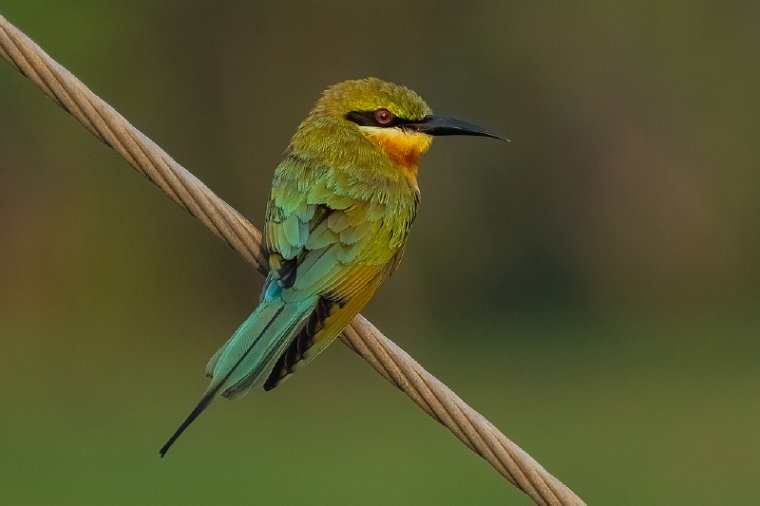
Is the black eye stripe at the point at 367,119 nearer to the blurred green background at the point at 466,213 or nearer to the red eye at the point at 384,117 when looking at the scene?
the red eye at the point at 384,117

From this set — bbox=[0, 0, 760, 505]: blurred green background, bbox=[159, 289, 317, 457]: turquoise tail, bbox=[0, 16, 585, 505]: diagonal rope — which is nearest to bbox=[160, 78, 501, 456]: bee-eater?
bbox=[159, 289, 317, 457]: turquoise tail

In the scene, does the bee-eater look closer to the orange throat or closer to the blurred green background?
the orange throat

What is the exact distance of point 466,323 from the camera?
1148 centimetres

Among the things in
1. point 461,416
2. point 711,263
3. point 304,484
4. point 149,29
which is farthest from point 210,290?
point 461,416

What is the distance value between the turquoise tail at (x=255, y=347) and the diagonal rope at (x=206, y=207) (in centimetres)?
25

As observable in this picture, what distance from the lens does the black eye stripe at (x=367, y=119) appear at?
3.30 m

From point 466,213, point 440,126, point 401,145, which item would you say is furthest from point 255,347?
point 466,213

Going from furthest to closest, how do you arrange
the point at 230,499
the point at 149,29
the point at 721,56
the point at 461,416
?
the point at 721,56
the point at 149,29
the point at 230,499
the point at 461,416

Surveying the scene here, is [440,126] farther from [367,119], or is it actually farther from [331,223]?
[331,223]

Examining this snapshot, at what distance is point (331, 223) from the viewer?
2.88 meters

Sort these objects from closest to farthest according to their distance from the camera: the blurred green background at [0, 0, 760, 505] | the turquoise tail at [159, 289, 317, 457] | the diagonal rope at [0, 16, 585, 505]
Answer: the diagonal rope at [0, 16, 585, 505], the turquoise tail at [159, 289, 317, 457], the blurred green background at [0, 0, 760, 505]

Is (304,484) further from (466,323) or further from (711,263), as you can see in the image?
(711,263)

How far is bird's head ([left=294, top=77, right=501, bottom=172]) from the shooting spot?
3240 millimetres

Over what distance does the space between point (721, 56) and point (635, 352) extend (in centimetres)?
226
